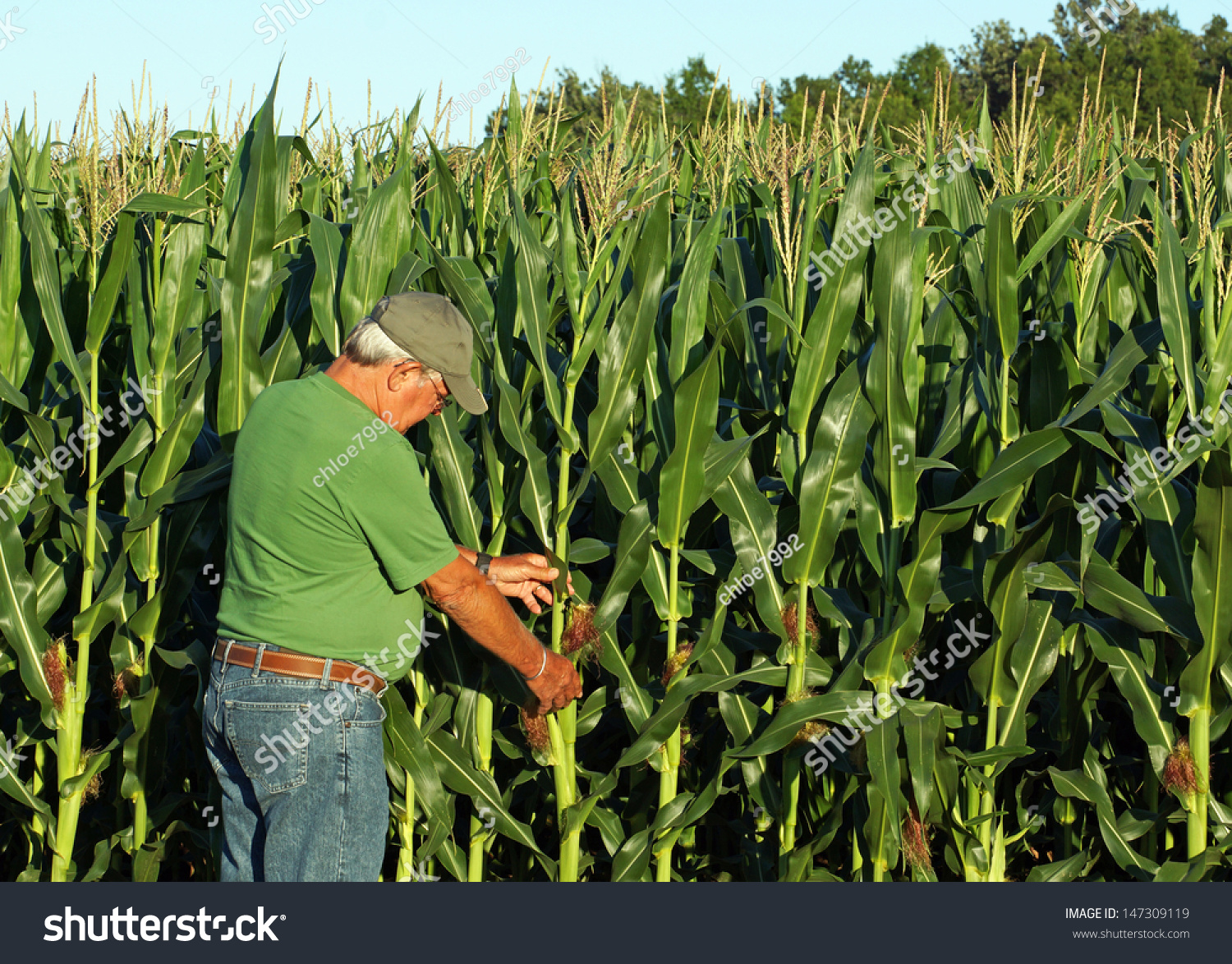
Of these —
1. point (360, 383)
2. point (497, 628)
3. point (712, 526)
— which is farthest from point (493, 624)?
point (712, 526)

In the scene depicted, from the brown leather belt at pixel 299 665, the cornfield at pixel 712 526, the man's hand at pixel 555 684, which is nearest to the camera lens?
the brown leather belt at pixel 299 665

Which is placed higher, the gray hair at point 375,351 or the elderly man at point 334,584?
the gray hair at point 375,351

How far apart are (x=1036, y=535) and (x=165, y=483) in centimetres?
312

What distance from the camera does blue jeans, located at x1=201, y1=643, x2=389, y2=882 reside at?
297 cm

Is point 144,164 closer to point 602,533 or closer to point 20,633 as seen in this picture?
point 20,633

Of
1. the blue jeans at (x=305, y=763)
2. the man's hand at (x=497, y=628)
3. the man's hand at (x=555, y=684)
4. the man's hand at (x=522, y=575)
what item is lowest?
the blue jeans at (x=305, y=763)

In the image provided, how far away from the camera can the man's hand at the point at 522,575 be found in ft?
11.3

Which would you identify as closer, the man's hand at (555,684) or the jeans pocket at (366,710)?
the jeans pocket at (366,710)

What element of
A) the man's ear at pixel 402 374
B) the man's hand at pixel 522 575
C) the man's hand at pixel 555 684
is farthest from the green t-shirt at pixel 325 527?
the man's hand at pixel 555 684

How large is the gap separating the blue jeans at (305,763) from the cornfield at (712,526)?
60cm

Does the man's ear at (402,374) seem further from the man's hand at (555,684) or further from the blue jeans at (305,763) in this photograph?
the man's hand at (555,684)

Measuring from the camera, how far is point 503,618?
3.14 m

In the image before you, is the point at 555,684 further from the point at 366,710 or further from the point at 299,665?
the point at 299,665
